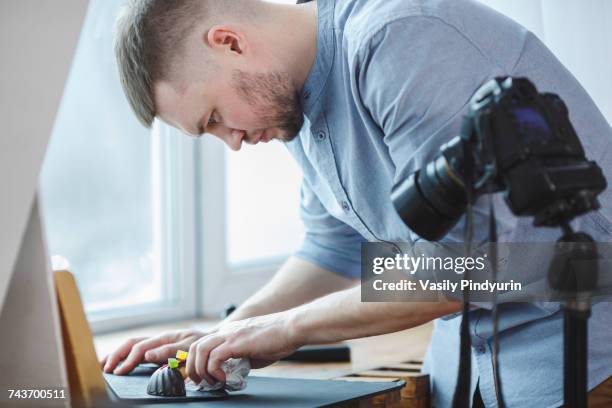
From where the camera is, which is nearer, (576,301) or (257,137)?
(576,301)

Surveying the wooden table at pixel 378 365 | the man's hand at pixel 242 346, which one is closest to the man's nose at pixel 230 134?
the man's hand at pixel 242 346

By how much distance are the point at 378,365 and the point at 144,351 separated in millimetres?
440

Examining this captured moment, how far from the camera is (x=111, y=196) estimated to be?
1.98m

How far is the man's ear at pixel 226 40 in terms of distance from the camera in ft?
3.78

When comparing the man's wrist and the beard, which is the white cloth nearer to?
the man's wrist

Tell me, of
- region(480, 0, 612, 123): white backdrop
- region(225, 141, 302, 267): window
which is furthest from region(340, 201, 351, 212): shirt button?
region(225, 141, 302, 267): window

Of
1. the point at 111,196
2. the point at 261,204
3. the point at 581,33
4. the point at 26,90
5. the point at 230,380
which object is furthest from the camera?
the point at 261,204

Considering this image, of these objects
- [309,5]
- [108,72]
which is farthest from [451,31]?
[108,72]

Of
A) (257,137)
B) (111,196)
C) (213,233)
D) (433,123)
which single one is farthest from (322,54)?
(213,233)

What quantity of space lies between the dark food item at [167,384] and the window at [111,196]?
32.8 inches

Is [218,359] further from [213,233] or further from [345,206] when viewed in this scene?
[213,233]

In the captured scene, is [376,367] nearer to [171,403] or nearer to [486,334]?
[486,334]

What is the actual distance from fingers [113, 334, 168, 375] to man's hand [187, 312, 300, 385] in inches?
4.3

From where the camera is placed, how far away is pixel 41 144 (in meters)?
0.86
